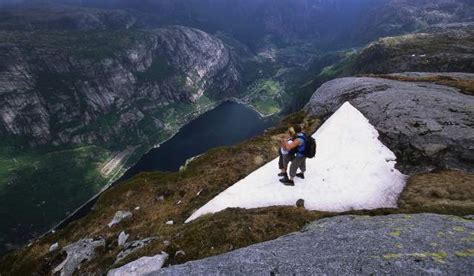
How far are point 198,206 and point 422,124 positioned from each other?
21568 mm

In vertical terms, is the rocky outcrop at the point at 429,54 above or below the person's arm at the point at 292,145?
below

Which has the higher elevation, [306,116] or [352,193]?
[352,193]

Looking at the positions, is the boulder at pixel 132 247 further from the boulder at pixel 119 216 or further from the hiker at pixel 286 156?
the hiker at pixel 286 156

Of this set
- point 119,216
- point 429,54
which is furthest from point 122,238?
point 429,54

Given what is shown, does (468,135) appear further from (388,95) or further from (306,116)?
(306,116)

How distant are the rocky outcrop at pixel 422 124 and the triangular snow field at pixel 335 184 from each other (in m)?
1.55

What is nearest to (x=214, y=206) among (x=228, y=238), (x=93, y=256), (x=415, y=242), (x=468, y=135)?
(x=228, y=238)

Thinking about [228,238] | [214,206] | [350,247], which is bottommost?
[214,206]

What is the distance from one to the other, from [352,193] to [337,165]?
3.85 meters

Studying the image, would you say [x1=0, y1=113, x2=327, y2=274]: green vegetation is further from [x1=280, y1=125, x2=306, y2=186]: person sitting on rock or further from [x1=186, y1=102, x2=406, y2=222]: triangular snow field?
[x1=280, y1=125, x2=306, y2=186]: person sitting on rock

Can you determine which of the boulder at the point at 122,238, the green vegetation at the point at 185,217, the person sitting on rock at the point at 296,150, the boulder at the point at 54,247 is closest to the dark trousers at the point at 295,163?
the person sitting on rock at the point at 296,150

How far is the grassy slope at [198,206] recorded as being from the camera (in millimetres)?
20062

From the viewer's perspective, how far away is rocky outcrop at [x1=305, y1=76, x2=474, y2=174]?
2712 centimetres

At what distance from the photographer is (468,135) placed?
27.5m
